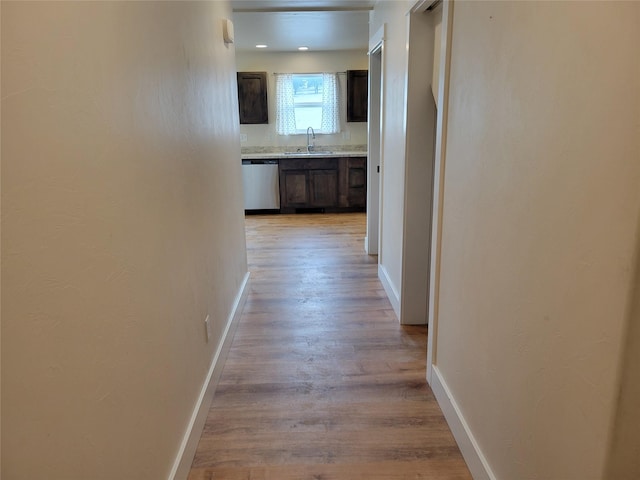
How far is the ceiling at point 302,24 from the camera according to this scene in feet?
13.3

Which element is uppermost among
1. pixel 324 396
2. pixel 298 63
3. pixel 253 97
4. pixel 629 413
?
pixel 298 63

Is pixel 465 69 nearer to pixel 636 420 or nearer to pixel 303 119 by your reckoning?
pixel 636 420

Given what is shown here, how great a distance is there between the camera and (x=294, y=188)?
6.90 m

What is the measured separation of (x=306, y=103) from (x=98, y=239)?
6560 mm

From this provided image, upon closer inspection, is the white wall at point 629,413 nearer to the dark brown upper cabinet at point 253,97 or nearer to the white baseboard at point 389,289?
the white baseboard at point 389,289

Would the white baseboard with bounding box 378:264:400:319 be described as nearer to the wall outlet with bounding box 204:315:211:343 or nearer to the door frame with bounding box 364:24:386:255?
the door frame with bounding box 364:24:386:255

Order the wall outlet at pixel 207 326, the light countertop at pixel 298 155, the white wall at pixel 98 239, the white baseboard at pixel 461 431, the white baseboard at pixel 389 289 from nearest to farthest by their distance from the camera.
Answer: the white wall at pixel 98 239 → the white baseboard at pixel 461 431 → the wall outlet at pixel 207 326 → the white baseboard at pixel 389 289 → the light countertop at pixel 298 155

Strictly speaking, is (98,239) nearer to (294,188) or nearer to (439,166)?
(439,166)

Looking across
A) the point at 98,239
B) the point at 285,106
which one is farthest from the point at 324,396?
the point at 285,106

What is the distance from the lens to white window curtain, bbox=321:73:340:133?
23.6 ft

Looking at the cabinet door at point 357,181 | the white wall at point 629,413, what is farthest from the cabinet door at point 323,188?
the white wall at point 629,413

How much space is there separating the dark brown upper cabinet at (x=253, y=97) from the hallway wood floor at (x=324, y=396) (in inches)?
155

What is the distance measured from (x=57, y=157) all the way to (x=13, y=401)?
48cm

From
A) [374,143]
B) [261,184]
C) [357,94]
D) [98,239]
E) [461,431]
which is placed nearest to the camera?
[98,239]
